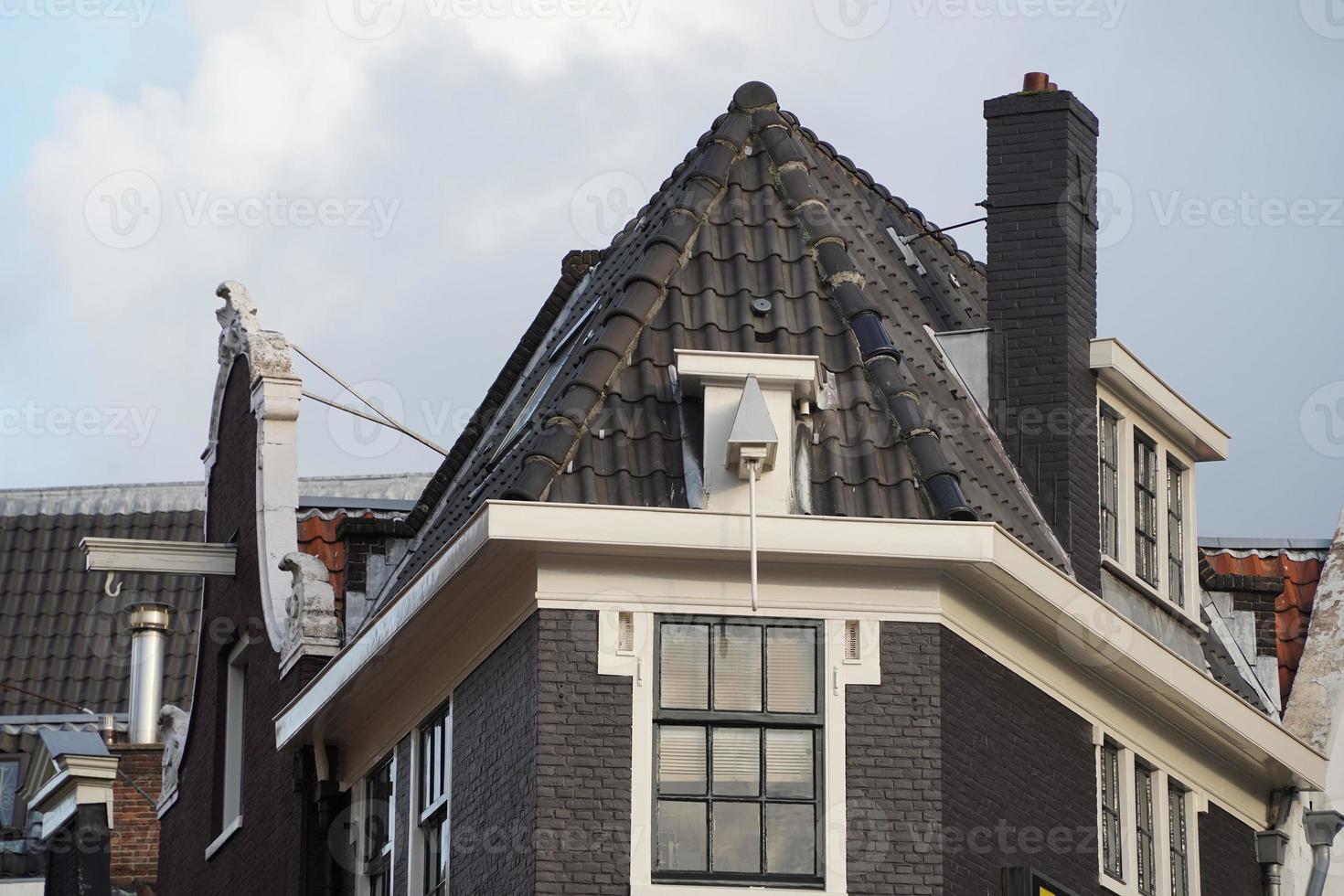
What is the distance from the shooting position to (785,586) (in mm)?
18359

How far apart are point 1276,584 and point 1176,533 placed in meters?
2.22

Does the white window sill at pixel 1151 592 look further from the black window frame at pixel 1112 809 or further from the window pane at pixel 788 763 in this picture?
the window pane at pixel 788 763

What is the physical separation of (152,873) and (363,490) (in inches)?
580

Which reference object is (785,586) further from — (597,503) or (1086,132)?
(1086,132)

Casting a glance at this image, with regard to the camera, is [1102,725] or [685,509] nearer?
[685,509]

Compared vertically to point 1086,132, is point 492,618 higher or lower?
lower

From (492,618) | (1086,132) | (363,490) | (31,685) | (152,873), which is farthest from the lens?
(363,490)

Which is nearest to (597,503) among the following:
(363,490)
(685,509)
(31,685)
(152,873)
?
(685,509)

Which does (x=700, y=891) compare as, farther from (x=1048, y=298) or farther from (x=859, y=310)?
(x=1048, y=298)

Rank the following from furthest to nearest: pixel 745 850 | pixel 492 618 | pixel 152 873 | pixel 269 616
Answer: pixel 152 873
pixel 269 616
pixel 492 618
pixel 745 850

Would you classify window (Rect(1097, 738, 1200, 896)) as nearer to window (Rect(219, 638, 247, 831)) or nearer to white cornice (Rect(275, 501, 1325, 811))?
white cornice (Rect(275, 501, 1325, 811))

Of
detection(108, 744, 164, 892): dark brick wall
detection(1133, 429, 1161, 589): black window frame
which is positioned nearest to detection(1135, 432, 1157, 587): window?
detection(1133, 429, 1161, 589): black window frame

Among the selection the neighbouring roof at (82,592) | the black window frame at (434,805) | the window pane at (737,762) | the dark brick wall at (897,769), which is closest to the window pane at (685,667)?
the window pane at (737,762)

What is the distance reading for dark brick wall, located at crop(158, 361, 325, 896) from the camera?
23.2m
